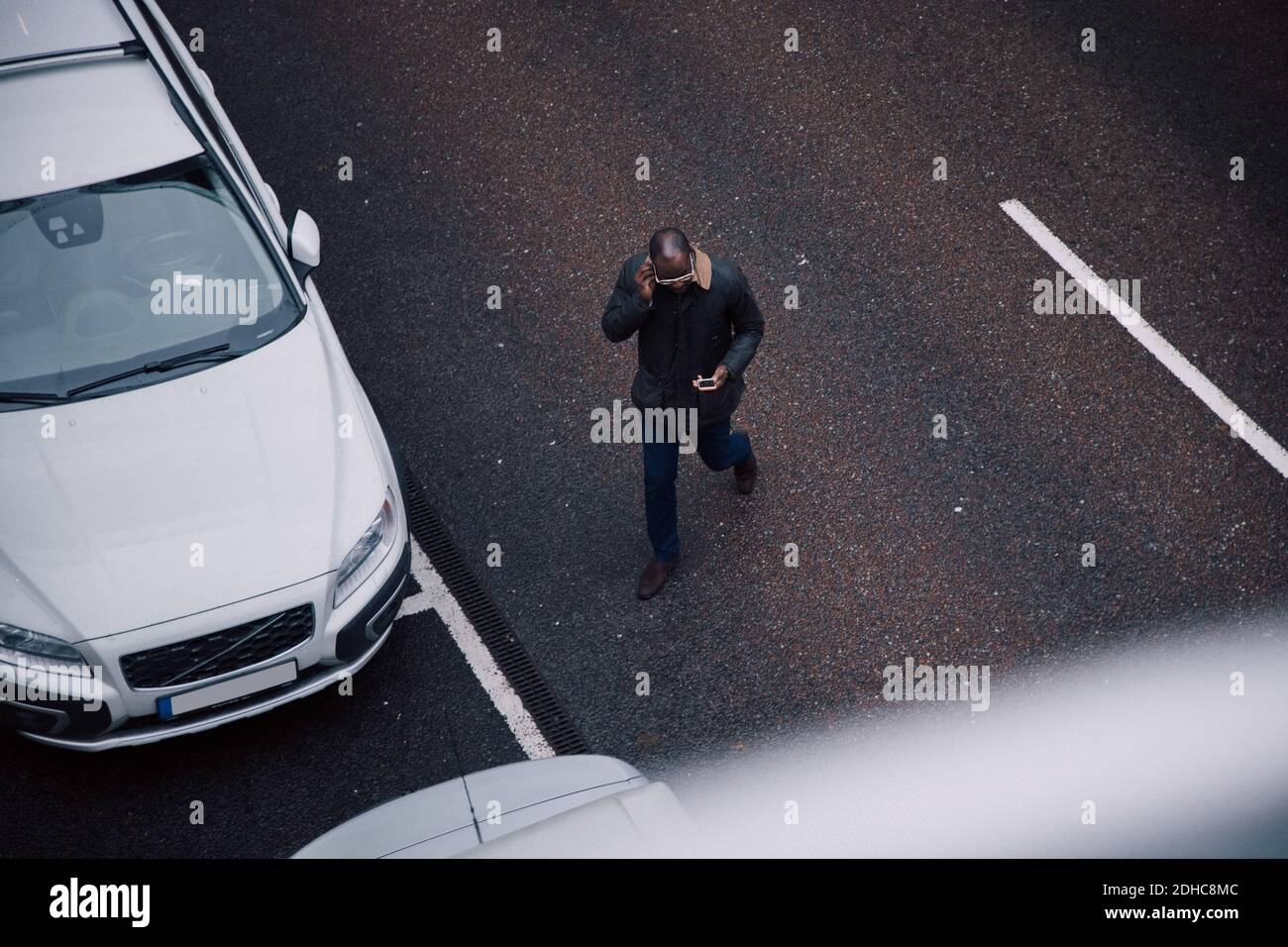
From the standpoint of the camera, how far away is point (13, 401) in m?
5.24

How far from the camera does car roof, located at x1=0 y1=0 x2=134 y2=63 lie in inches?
248

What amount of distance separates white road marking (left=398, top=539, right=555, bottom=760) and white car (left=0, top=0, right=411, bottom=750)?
57cm

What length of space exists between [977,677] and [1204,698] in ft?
3.18

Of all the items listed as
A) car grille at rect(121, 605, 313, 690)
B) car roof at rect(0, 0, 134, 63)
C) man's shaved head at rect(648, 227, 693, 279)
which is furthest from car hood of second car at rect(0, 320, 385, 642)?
car roof at rect(0, 0, 134, 63)

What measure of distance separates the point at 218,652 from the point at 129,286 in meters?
1.78

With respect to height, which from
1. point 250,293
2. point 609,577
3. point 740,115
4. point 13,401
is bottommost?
point 609,577

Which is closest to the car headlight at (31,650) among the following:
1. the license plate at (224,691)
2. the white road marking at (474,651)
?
the license plate at (224,691)

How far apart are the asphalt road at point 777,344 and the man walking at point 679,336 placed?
0.64 meters

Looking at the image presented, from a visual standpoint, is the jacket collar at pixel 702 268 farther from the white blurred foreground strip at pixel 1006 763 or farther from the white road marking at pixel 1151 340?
the white road marking at pixel 1151 340

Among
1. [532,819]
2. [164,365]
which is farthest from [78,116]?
[532,819]

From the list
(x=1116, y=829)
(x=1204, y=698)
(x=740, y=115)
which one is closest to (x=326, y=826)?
(x=1116, y=829)

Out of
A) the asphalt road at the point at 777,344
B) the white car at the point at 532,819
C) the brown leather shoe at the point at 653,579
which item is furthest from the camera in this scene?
the brown leather shoe at the point at 653,579

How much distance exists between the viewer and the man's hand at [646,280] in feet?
16.8

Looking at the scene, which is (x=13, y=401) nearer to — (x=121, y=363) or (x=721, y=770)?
(x=121, y=363)
